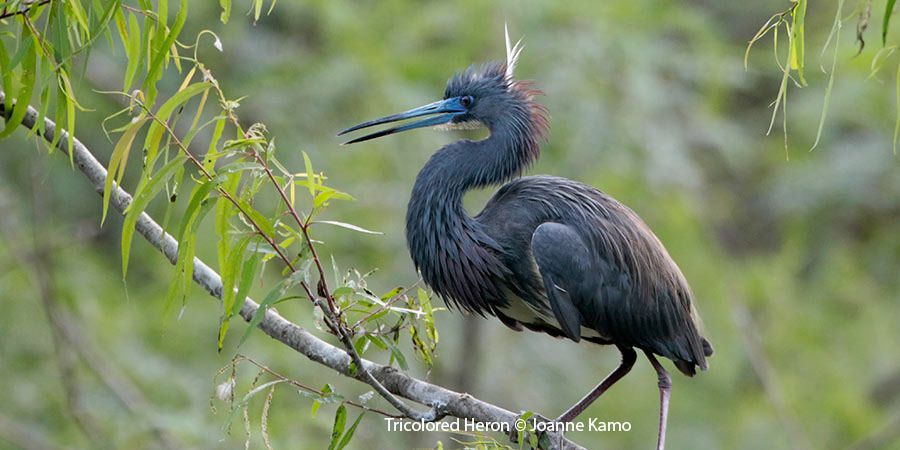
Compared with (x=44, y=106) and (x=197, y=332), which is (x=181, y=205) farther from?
(x=44, y=106)

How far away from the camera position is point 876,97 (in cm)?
910

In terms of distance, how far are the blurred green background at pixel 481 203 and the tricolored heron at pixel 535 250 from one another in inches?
94.4

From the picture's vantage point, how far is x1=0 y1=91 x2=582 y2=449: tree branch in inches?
154

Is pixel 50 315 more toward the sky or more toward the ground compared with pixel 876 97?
more toward the ground

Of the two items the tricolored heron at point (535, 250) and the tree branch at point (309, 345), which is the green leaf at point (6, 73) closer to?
the tree branch at point (309, 345)

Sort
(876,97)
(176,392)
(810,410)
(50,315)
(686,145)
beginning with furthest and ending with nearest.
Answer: (810,410), (686,145), (876,97), (176,392), (50,315)

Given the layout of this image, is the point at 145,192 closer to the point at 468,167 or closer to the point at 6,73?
the point at 6,73

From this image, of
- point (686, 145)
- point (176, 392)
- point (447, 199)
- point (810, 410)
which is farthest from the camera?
point (810, 410)

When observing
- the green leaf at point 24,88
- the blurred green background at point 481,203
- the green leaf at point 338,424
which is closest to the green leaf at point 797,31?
the green leaf at point 338,424

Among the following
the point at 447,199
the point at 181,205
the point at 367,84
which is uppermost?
the point at 367,84

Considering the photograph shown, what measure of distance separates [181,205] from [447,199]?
15.5 ft

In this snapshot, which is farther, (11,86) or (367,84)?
(367,84)

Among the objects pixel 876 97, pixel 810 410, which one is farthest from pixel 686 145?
pixel 810 410

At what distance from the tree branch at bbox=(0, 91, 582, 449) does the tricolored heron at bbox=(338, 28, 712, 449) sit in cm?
79
